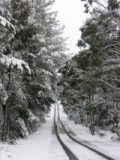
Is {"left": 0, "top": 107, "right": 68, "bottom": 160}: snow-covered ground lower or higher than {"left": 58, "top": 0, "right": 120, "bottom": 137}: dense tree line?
lower

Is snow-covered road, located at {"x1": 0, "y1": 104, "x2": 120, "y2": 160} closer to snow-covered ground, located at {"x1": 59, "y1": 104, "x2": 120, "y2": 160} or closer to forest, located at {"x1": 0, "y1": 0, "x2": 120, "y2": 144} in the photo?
snow-covered ground, located at {"x1": 59, "y1": 104, "x2": 120, "y2": 160}

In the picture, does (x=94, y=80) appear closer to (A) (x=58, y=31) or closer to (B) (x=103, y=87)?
(B) (x=103, y=87)

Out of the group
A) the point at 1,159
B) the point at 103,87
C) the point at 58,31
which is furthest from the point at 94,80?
the point at 58,31

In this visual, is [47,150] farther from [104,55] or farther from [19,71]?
[104,55]

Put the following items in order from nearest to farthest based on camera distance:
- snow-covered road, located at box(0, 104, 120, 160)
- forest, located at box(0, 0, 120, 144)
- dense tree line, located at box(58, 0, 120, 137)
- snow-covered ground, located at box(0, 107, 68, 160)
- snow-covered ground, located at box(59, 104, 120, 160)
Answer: snow-covered ground, located at box(0, 107, 68, 160) → snow-covered road, located at box(0, 104, 120, 160) → snow-covered ground, located at box(59, 104, 120, 160) → forest, located at box(0, 0, 120, 144) → dense tree line, located at box(58, 0, 120, 137)

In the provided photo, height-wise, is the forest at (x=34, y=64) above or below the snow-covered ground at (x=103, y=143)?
above

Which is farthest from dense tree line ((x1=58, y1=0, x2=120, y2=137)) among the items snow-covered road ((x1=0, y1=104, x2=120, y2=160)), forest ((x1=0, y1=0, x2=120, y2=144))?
snow-covered road ((x1=0, y1=104, x2=120, y2=160))

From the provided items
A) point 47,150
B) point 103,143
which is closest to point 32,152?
point 47,150

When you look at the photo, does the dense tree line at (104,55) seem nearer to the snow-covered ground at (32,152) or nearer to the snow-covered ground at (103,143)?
the snow-covered ground at (103,143)

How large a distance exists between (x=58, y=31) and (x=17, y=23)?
24.8 meters

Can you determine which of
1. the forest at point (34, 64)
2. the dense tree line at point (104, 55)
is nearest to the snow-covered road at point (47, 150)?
the forest at point (34, 64)

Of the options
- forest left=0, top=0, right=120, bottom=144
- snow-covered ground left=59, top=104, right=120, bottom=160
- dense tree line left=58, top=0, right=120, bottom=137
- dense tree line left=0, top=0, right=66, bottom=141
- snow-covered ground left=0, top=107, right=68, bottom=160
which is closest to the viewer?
snow-covered ground left=0, top=107, right=68, bottom=160

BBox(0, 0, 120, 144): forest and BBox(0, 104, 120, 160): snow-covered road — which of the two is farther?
BBox(0, 0, 120, 144): forest

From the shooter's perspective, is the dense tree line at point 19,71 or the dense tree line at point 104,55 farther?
the dense tree line at point 104,55
